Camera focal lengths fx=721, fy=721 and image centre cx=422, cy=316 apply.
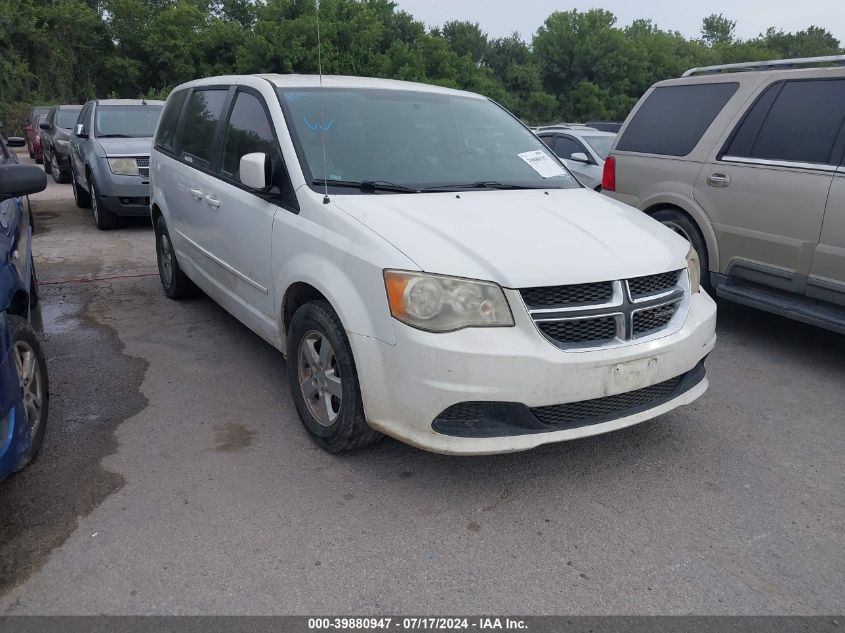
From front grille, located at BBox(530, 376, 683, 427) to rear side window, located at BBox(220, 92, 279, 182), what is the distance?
1982 millimetres

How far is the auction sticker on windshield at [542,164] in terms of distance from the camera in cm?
427

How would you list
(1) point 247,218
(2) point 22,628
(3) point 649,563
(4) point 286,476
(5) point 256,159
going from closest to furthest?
(2) point 22,628 < (3) point 649,563 < (4) point 286,476 < (5) point 256,159 < (1) point 247,218

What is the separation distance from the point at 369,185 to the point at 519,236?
2.89ft

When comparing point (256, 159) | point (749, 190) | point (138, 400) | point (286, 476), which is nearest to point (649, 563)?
point (286, 476)

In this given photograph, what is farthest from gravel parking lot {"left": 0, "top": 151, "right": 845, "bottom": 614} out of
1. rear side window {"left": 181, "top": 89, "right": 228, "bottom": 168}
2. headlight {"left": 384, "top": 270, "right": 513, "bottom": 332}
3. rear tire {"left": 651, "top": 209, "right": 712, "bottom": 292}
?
rear side window {"left": 181, "top": 89, "right": 228, "bottom": 168}

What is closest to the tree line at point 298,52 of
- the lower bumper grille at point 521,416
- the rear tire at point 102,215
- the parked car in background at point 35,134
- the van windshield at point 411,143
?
the parked car in background at point 35,134

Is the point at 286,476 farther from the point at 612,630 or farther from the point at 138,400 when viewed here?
the point at 612,630

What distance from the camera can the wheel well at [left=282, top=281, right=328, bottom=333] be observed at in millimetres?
3521

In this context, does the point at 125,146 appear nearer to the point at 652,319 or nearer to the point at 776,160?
the point at 776,160

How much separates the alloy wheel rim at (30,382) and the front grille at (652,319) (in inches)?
107

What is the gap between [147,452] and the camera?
3596 millimetres

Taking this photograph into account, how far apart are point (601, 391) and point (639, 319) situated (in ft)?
1.32

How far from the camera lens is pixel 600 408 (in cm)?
315

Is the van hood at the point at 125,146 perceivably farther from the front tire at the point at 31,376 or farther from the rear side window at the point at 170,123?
the front tire at the point at 31,376
